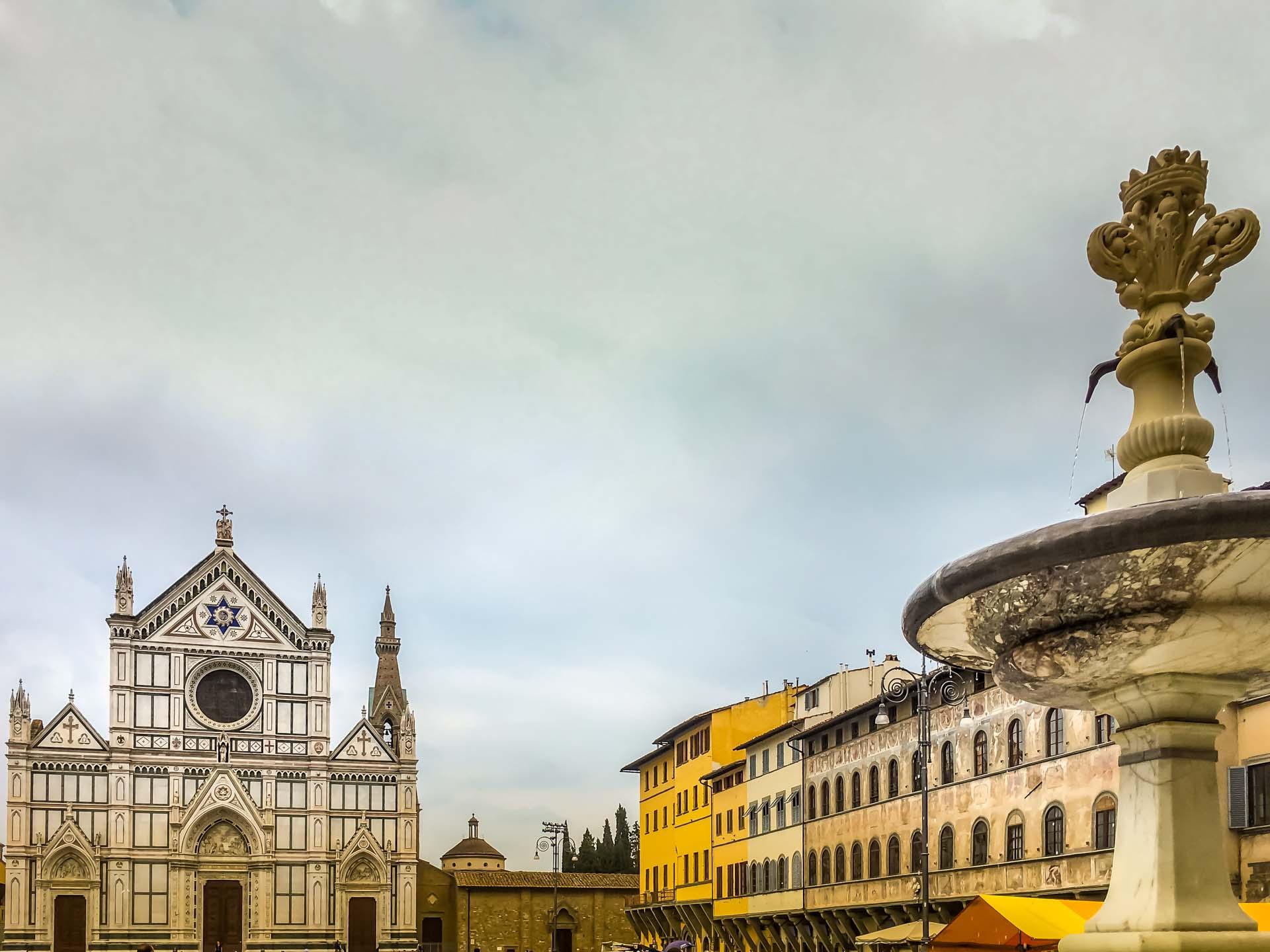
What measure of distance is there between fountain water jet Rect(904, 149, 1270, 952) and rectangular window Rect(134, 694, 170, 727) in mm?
56244

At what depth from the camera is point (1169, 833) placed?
7.82m

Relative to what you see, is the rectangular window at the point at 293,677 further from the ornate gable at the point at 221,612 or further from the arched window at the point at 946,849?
the arched window at the point at 946,849

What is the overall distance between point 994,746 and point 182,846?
39621mm

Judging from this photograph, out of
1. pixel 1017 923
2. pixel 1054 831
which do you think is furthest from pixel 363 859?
pixel 1017 923

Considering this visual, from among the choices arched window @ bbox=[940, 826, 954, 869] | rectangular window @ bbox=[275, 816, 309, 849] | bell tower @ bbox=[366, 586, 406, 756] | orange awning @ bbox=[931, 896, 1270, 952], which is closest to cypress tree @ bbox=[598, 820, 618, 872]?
bell tower @ bbox=[366, 586, 406, 756]

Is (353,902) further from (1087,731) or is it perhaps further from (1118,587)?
(1118,587)

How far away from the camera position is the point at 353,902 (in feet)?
198

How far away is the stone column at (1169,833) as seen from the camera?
762 centimetres

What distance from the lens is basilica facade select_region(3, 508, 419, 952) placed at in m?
56.8

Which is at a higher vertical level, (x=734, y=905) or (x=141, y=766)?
(x=141, y=766)

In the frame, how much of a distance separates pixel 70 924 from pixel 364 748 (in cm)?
1391

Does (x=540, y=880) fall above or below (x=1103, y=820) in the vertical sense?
below

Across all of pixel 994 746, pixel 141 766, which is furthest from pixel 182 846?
pixel 994 746

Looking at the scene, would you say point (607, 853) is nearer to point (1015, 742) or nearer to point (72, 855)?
point (72, 855)
